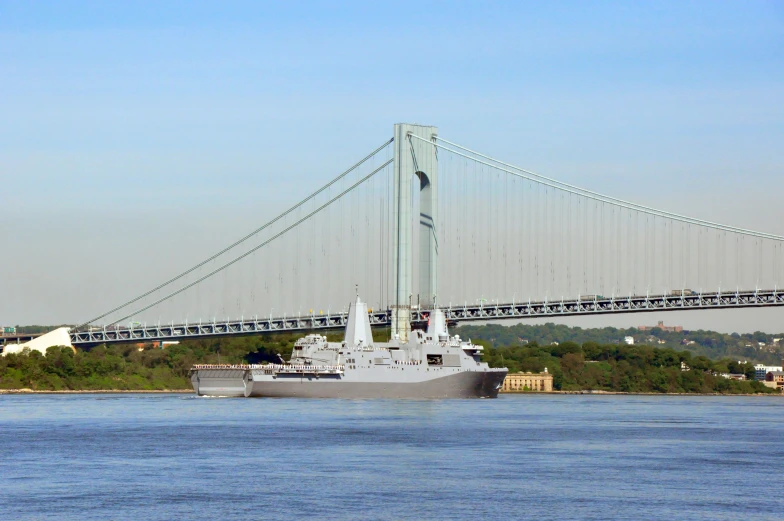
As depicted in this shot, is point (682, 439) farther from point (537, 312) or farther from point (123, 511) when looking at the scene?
point (537, 312)

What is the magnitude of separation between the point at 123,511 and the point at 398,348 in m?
38.9

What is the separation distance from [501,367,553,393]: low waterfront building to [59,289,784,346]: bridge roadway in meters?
36.0

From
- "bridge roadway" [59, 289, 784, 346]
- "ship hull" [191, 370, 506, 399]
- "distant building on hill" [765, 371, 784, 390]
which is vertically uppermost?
"bridge roadway" [59, 289, 784, 346]

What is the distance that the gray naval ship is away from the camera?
60.0 meters

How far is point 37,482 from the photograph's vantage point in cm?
2616

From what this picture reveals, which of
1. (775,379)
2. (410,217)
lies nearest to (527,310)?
(410,217)

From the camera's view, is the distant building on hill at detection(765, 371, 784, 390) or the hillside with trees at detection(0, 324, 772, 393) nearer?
the hillside with trees at detection(0, 324, 772, 393)

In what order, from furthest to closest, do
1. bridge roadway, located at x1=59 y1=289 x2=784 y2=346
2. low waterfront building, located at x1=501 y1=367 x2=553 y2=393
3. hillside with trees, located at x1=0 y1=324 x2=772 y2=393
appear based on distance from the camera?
low waterfront building, located at x1=501 y1=367 x2=553 y2=393 → hillside with trees, located at x1=0 y1=324 x2=772 y2=393 → bridge roadway, located at x1=59 y1=289 x2=784 y2=346

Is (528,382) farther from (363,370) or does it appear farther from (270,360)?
(363,370)

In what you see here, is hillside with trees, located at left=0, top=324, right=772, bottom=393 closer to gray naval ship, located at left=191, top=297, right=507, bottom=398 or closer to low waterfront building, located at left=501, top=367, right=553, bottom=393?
low waterfront building, located at left=501, top=367, right=553, bottom=393

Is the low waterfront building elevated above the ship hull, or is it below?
below

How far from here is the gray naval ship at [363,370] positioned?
59969 millimetres

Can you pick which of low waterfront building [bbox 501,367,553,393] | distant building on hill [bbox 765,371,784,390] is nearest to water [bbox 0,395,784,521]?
low waterfront building [bbox 501,367,553,393]

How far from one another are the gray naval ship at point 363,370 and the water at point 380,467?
11950mm
